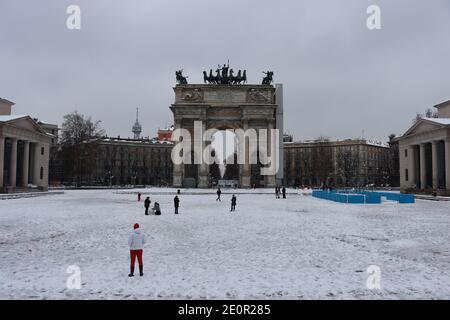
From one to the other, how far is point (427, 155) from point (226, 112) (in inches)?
1451

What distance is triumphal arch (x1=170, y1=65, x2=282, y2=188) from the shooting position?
73188mm

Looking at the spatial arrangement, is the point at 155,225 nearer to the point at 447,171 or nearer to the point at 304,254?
the point at 304,254

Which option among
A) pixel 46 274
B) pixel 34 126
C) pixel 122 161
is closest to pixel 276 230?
pixel 46 274

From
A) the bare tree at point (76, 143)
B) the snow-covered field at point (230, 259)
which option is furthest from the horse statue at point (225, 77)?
the snow-covered field at point (230, 259)

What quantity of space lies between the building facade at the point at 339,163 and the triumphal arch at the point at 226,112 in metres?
31.8

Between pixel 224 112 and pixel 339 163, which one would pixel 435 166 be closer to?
pixel 224 112

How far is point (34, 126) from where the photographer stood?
179 feet

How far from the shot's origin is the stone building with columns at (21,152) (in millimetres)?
47253

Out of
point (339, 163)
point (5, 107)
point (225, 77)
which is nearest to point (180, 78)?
point (225, 77)

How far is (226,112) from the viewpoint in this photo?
74625 millimetres

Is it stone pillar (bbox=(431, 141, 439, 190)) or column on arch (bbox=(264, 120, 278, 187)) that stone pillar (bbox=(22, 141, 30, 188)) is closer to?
column on arch (bbox=(264, 120, 278, 187))

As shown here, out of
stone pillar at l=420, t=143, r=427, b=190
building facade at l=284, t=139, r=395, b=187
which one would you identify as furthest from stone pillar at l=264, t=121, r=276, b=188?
building facade at l=284, t=139, r=395, b=187

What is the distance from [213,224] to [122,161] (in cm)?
9954

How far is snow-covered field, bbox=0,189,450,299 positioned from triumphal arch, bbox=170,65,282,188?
53.6m
